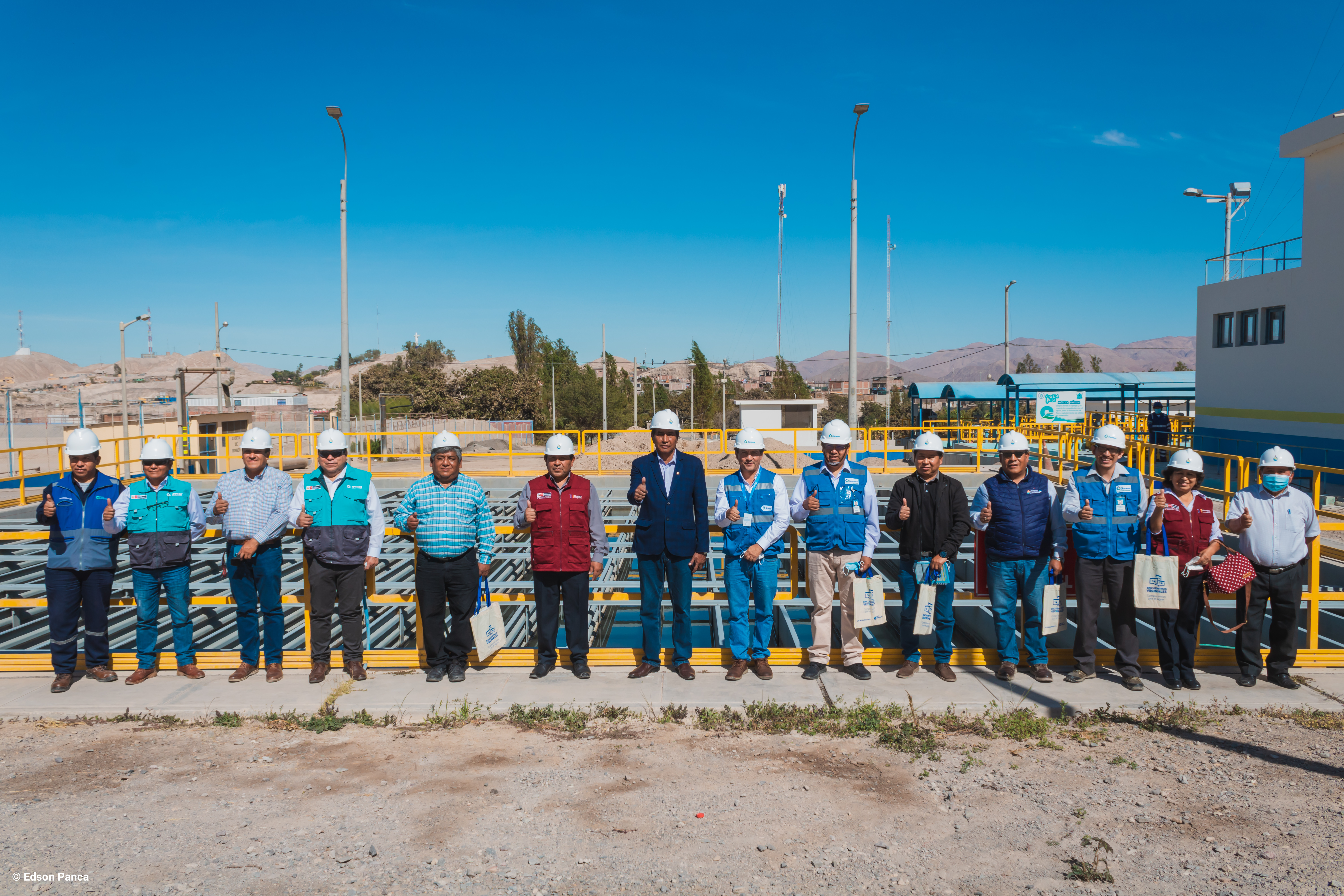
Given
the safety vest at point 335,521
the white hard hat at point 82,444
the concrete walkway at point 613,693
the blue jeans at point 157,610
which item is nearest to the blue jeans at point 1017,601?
the concrete walkway at point 613,693

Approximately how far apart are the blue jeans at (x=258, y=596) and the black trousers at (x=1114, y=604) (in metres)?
5.97

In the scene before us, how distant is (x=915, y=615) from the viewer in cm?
609

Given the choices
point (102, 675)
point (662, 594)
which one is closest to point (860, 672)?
point (662, 594)

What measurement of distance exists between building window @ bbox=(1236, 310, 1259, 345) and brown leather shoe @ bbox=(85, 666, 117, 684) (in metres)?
25.0

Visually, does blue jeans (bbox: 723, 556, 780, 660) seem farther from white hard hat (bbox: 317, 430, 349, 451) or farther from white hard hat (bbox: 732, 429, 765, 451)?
white hard hat (bbox: 317, 430, 349, 451)

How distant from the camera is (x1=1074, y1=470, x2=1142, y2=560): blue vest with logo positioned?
19.1 feet

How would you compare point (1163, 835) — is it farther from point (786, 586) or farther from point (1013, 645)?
point (786, 586)

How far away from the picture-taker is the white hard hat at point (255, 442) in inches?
236

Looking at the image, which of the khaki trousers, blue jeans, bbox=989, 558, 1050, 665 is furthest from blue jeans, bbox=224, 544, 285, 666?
blue jeans, bbox=989, 558, 1050, 665

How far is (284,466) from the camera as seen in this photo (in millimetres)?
32656

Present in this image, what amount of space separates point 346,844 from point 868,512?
4.07 meters

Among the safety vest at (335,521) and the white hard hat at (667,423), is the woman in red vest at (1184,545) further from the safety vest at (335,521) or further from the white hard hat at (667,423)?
the safety vest at (335,521)

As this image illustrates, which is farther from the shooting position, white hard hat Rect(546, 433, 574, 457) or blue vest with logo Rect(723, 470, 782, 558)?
blue vest with logo Rect(723, 470, 782, 558)

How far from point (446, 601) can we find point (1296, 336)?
71.5ft
